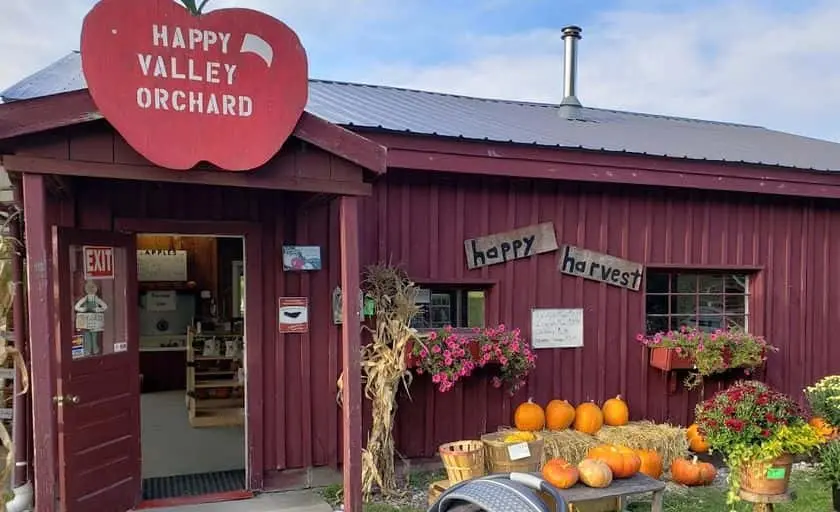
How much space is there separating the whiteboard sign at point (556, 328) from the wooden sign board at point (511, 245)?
54 centimetres

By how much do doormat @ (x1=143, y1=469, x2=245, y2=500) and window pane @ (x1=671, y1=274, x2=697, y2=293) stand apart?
14.2 ft

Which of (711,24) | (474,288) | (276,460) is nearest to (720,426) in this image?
(474,288)

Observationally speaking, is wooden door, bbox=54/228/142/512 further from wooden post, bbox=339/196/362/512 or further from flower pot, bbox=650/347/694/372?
flower pot, bbox=650/347/694/372

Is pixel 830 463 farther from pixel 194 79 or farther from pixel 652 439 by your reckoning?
pixel 194 79

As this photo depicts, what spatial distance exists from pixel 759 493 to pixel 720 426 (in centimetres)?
45

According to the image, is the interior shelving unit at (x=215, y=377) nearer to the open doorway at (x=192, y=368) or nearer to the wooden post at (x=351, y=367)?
the open doorway at (x=192, y=368)

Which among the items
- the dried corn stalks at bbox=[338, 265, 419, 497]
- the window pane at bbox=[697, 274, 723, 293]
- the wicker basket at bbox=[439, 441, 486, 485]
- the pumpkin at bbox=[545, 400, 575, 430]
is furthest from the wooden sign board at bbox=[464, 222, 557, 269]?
the window pane at bbox=[697, 274, 723, 293]

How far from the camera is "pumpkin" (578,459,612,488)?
382 cm

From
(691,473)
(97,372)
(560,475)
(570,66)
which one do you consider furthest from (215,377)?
(570,66)

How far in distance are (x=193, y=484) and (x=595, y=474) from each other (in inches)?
120

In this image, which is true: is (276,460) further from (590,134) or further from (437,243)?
(590,134)

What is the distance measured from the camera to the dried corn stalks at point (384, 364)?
4523 mm

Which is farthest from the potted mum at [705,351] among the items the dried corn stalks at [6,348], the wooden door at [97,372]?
the dried corn stalks at [6,348]

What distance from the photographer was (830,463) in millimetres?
3793
